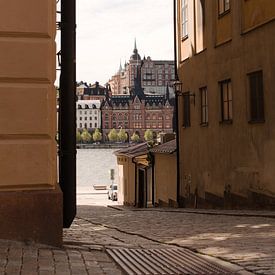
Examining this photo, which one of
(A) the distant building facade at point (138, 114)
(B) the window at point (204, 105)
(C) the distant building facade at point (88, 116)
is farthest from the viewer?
(C) the distant building facade at point (88, 116)

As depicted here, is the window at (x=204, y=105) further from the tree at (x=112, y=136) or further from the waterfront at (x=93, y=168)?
the tree at (x=112, y=136)

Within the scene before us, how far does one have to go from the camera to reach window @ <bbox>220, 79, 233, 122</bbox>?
49.9ft

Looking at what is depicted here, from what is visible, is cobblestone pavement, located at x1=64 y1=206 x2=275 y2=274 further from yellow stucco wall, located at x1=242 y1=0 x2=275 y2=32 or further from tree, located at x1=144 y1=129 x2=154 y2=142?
tree, located at x1=144 y1=129 x2=154 y2=142

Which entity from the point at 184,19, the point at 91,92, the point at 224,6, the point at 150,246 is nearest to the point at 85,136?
the point at 91,92

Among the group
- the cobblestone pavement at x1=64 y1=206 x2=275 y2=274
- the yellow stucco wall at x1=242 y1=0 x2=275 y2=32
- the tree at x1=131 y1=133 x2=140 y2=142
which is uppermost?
the tree at x1=131 y1=133 x2=140 y2=142

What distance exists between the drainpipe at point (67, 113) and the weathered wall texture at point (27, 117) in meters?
1.00

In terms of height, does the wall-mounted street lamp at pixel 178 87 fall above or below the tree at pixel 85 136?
below

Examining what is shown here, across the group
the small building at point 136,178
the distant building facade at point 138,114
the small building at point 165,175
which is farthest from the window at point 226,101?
the distant building facade at point 138,114

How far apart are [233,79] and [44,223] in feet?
31.8

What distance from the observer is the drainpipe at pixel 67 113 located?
23.9 feet

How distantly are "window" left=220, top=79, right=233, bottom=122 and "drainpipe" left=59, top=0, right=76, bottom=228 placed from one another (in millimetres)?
8459

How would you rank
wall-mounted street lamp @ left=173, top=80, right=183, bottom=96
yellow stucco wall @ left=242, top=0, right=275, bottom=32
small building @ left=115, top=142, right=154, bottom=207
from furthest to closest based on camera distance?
small building @ left=115, top=142, right=154, bottom=207, wall-mounted street lamp @ left=173, top=80, right=183, bottom=96, yellow stucco wall @ left=242, top=0, right=275, bottom=32

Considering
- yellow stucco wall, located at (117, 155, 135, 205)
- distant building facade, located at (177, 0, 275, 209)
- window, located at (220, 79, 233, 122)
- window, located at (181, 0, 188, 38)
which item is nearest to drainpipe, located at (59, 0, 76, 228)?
distant building facade, located at (177, 0, 275, 209)

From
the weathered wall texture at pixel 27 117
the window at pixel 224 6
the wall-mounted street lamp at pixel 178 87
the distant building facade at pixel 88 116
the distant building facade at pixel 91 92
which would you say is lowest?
the weathered wall texture at pixel 27 117
